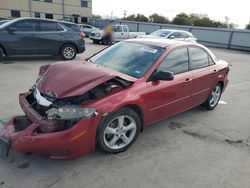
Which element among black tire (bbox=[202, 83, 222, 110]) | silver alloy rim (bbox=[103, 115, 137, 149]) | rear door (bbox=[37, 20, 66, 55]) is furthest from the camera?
rear door (bbox=[37, 20, 66, 55])

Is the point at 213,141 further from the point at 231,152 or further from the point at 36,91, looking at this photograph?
the point at 36,91

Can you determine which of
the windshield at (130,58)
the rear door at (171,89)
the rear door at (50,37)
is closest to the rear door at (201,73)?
the rear door at (171,89)

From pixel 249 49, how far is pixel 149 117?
22.1m

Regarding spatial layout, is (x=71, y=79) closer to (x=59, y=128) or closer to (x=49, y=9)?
(x=59, y=128)

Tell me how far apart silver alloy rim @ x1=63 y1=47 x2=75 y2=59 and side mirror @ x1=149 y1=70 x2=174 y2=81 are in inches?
286

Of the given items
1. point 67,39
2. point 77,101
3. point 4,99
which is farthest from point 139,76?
point 67,39

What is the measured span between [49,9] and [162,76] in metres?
44.9

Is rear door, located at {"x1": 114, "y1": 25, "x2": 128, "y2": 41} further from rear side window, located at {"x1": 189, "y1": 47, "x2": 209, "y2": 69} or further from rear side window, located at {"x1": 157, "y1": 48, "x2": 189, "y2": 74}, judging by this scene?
rear side window, located at {"x1": 157, "y1": 48, "x2": 189, "y2": 74}

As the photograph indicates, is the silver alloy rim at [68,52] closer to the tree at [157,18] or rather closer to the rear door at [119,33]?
the rear door at [119,33]

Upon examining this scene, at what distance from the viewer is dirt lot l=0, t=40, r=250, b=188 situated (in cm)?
280

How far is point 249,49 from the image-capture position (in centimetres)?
2203

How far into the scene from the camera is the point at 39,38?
30.2 ft

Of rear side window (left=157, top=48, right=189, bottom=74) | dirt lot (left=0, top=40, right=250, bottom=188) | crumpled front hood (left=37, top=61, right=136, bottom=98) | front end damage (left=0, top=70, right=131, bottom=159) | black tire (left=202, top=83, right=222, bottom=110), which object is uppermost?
rear side window (left=157, top=48, right=189, bottom=74)

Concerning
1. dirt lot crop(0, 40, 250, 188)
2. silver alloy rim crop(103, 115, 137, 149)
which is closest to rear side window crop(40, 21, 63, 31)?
dirt lot crop(0, 40, 250, 188)
